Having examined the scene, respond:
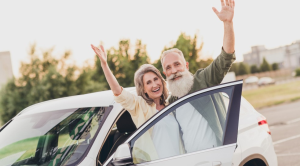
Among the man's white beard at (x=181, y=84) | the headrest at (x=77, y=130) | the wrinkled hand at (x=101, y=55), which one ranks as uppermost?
the wrinkled hand at (x=101, y=55)

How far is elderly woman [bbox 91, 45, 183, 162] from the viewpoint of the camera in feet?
9.61

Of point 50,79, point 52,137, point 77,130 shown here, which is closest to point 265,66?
point 50,79

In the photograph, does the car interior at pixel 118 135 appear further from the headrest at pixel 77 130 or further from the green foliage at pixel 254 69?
the green foliage at pixel 254 69

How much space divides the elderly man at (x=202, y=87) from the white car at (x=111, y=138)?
2 cm

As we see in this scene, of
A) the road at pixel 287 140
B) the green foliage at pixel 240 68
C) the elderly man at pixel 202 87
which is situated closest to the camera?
the elderly man at pixel 202 87

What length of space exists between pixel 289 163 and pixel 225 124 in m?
4.39

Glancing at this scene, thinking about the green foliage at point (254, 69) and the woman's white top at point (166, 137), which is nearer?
the woman's white top at point (166, 137)

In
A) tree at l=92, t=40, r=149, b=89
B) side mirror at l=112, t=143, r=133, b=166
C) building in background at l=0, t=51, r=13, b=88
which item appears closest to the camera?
side mirror at l=112, t=143, r=133, b=166

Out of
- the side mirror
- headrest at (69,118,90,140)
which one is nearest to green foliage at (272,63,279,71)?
headrest at (69,118,90,140)

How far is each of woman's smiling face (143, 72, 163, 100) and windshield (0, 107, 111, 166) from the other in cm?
46

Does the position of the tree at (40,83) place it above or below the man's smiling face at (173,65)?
below

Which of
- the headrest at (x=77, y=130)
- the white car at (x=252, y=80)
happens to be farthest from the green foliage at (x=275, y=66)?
the headrest at (x=77, y=130)

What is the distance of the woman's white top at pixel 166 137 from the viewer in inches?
116

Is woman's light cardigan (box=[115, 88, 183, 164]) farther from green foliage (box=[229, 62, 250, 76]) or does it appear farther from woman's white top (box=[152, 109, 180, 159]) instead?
green foliage (box=[229, 62, 250, 76])
